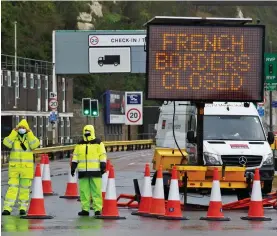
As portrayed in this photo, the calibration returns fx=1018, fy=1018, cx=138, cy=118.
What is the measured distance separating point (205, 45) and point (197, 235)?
5.12 meters

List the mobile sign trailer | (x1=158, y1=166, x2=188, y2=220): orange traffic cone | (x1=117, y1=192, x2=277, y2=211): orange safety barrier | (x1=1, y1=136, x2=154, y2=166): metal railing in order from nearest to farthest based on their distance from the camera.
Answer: (x1=158, y1=166, x2=188, y2=220): orange traffic cone, the mobile sign trailer, (x1=117, y1=192, x2=277, y2=211): orange safety barrier, (x1=1, y1=136, x2=154, y2=166): metal railing

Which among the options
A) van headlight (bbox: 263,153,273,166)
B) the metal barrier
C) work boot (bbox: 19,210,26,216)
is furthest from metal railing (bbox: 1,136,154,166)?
work boot (bbox: 19,210,26,216)

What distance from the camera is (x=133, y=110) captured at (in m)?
57.3

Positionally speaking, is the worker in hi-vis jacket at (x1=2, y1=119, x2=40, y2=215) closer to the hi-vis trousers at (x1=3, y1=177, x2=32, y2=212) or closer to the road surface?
the hi-vis trousers at (x1=3, y1=177, x2=32, y2=212)

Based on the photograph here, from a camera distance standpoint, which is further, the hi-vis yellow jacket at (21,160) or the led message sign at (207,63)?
the led message sign at (207,63)

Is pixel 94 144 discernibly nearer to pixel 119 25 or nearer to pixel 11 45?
pixel 11 45

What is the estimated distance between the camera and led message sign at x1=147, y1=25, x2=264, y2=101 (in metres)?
19.0

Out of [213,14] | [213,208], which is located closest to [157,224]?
[213,208]

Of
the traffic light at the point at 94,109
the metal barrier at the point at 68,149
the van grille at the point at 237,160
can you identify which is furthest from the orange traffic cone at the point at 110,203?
the traffic light at the point at 94,109

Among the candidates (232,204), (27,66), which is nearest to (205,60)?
(232,204)

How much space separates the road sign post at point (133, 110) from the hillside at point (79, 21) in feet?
103

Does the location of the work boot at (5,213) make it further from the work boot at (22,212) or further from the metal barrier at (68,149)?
the metal barrier at (68,149)

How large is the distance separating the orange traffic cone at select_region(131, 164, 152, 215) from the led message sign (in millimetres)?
Result: 1776

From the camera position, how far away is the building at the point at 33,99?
67125 millimetres
